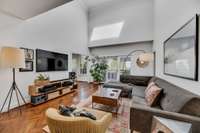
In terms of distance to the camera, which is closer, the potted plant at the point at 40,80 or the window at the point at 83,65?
the potted plant at the point at 40,80

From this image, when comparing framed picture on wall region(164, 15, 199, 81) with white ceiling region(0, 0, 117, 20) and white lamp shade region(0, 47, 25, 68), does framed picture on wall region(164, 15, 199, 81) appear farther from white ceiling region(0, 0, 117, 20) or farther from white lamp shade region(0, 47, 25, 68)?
white lamp shade region(0, 47, 25, 68)

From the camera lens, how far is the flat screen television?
4041 mm

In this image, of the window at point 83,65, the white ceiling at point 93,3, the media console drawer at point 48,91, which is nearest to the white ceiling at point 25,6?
the media console drawer at point 48,91

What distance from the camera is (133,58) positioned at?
6375 millimetres

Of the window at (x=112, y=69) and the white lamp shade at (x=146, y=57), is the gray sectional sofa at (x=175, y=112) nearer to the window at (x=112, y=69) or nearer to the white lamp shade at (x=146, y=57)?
the white lamp shade at (x=146, y=57)

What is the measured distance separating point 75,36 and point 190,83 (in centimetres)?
566

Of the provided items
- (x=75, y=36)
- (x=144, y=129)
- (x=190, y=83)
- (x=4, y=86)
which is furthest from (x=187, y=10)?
(x=75, y=36)

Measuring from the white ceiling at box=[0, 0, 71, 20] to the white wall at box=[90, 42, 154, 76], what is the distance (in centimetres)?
485

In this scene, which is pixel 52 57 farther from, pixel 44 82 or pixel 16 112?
pixel 16 112

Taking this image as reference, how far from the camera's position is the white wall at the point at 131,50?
19.0 feet

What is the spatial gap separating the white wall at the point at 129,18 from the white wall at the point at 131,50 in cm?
45

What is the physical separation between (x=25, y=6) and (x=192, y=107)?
3.71 metres

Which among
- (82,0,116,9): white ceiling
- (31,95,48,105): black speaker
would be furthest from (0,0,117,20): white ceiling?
(82,0,116,9): white ceiling

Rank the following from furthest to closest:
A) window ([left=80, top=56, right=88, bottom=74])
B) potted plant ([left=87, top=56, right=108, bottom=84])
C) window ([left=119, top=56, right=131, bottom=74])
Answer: window ([left=80, top=56, right=88, bottom=74]) < potted plant ([left=87, top=56, right=108, bottom=84]) < window ([left=119, top=56, right=131, bottom=74])
